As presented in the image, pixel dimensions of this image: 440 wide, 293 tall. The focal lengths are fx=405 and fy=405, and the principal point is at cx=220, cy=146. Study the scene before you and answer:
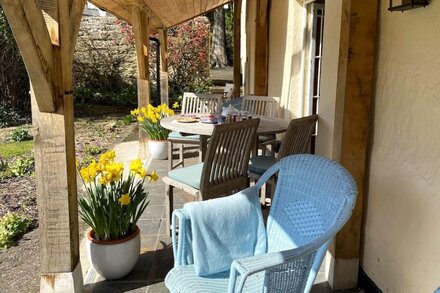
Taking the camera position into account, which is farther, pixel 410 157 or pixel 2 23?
pixel 2 23

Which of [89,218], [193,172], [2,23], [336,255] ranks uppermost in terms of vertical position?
[2,23]

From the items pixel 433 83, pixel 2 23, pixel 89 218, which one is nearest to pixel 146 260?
pixel 89 218

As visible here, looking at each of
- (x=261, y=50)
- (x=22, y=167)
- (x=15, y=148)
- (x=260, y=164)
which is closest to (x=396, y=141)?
(x=260, y=164)

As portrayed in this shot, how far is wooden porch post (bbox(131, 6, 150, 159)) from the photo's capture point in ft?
18.0

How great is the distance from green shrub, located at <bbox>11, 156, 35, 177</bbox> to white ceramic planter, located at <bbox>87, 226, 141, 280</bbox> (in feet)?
10.3

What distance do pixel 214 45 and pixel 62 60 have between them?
15.8m

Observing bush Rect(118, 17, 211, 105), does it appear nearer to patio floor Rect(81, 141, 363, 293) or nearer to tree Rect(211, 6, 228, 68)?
tree Rect(211, 6, 228, 68)

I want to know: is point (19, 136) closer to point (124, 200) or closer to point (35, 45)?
point (124, 200)

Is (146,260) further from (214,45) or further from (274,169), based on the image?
(214,45)

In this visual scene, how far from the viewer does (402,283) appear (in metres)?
1.99

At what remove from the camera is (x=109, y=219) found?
2.45 m

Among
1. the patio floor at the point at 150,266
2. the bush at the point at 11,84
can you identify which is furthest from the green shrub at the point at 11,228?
the bush at the point at 11,84

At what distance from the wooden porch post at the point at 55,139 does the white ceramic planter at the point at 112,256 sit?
13 cm

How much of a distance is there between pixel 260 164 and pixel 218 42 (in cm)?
1465
